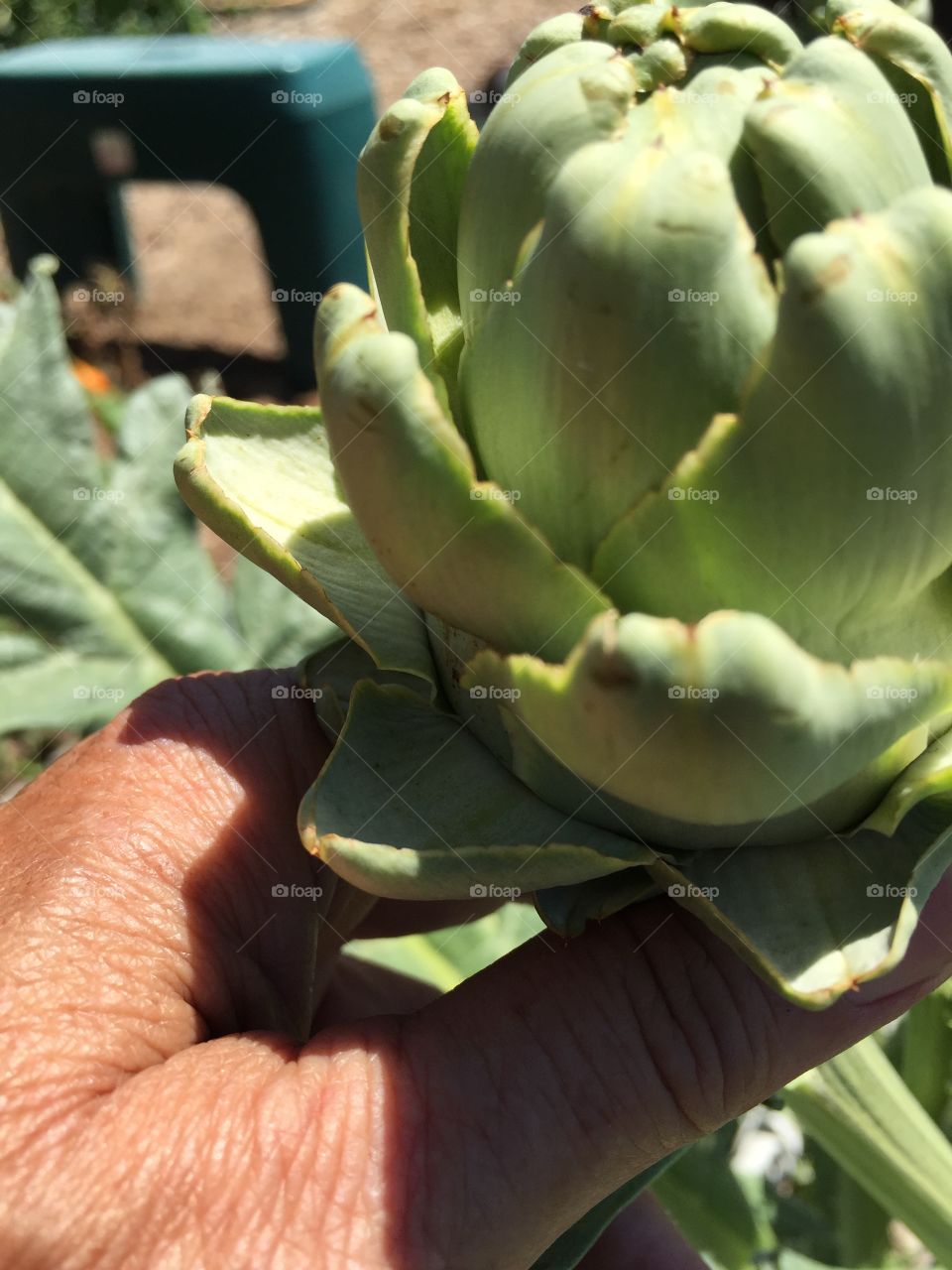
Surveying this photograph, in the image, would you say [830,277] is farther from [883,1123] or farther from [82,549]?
[82,549]

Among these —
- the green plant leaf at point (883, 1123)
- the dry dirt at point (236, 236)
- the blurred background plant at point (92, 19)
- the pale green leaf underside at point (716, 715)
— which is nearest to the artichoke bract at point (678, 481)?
the pale green leaf underside at point (716, 715)

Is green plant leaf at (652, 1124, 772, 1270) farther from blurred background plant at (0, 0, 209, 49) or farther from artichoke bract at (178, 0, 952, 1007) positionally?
blurred background plant at (0, 0, 209, 49)

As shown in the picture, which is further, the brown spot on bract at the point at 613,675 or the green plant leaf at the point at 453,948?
the green plant leaf at the point at 453,948

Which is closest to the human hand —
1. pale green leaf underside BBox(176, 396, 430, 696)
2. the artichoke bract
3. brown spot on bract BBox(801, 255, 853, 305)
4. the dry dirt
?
the artichoke bract

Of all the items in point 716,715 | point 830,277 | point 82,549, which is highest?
point 830,277

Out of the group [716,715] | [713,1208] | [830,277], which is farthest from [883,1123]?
[830,277]

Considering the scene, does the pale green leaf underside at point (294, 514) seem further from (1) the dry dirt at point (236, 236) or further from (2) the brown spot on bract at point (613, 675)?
(1) the dry dirt at point (236, 236)

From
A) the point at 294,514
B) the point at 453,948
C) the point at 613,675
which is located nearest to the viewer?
the point at 613,675
